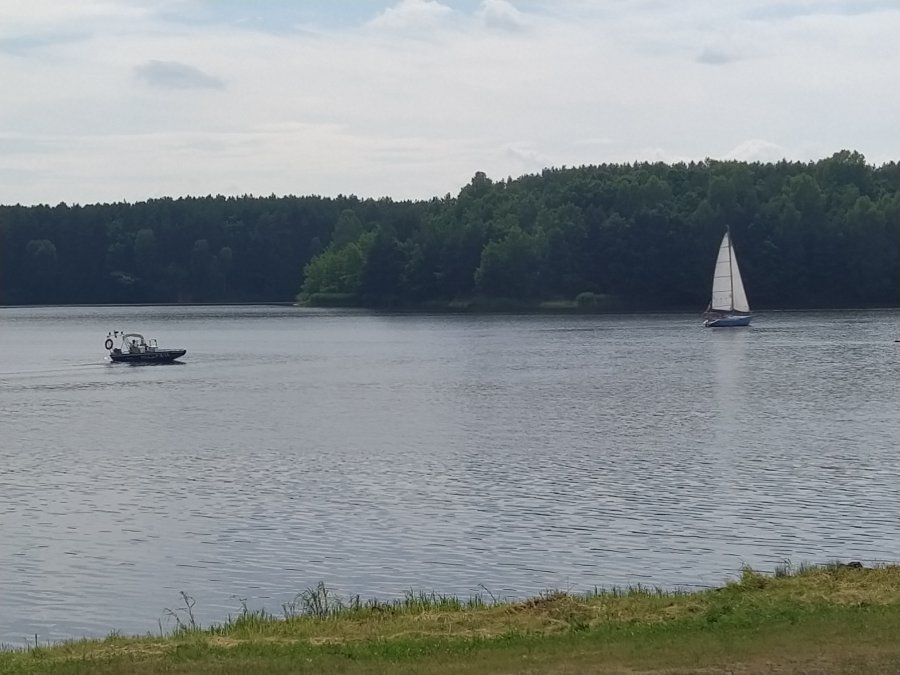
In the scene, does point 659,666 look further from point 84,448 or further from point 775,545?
point 84,448

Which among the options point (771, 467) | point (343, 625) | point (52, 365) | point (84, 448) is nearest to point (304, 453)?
point (84, 448)

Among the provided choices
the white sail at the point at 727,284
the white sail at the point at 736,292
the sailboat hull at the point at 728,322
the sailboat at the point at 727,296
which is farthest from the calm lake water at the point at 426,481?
the white sail at the point at 736,292

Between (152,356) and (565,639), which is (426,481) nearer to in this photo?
(565,639)

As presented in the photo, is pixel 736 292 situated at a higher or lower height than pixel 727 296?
higher

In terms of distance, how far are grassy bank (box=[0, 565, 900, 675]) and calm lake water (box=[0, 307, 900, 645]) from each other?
630cm

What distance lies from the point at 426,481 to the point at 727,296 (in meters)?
122

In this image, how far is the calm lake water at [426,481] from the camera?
106ft

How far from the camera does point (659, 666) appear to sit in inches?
722

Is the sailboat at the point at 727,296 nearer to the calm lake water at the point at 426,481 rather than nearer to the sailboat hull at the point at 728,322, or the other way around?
the sailboat hull at the point at 728,322

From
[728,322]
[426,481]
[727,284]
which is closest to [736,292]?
[727,284]

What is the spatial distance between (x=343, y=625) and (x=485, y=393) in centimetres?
6356

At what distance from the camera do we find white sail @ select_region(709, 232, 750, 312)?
534 ft

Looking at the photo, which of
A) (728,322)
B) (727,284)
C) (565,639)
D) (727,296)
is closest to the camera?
(565,639)

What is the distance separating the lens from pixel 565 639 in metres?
20.3
